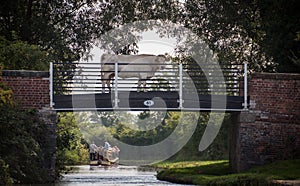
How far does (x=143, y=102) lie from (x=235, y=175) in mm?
4213

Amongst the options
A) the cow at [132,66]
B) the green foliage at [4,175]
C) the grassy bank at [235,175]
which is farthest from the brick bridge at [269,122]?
the green foliage at [4,175]

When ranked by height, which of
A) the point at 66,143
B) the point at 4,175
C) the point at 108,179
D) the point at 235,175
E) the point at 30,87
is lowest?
the point at 108,179

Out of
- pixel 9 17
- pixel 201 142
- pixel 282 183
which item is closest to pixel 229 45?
pixel 9 17

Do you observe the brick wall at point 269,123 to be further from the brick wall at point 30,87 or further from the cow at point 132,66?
the brick wall at point 30,87

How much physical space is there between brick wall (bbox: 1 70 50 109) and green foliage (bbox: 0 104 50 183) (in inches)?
23.6

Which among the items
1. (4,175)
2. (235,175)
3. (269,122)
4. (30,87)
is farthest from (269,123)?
(4,175)

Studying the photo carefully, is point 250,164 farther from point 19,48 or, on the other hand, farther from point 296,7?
point 19,48

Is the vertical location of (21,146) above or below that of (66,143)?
above

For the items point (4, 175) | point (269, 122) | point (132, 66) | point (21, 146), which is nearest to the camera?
point (4, 175)

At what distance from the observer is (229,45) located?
3834cm

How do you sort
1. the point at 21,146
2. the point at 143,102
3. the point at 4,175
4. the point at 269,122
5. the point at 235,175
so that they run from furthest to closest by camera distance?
1. the point at 269,122
2. the point at 143,102
3. the point at 235,175
4. the point at 21,146
5. the point at 4,175

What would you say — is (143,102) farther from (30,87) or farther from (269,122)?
(269,122)

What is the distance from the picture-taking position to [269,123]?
28.9 m

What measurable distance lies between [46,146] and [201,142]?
23242 mm
